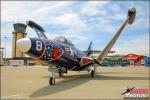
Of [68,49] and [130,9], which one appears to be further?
[130,9]

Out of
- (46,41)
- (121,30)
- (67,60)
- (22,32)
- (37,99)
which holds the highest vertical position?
(22,32)

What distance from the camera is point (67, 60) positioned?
17.4 metres

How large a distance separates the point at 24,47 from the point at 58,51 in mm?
3594

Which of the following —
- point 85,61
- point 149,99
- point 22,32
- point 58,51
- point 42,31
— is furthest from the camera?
point 22,32

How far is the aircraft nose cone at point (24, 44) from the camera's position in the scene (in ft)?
39.9

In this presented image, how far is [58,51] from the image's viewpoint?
1562 centimetres

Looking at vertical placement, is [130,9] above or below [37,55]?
above

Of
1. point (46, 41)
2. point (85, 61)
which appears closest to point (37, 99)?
point (46, 41)

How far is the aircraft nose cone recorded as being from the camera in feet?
39.9

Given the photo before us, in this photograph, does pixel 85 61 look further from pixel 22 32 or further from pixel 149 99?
pixel 22 32

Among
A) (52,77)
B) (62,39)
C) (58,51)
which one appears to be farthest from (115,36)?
(52,77)

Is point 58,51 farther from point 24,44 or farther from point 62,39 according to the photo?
point 24,44

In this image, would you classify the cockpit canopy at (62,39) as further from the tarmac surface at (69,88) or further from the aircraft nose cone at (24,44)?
the aircraft nose cone at (24,44)

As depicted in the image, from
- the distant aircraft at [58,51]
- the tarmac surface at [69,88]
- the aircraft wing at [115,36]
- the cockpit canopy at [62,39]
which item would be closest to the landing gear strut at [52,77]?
the distant aircraft at [58,51]
